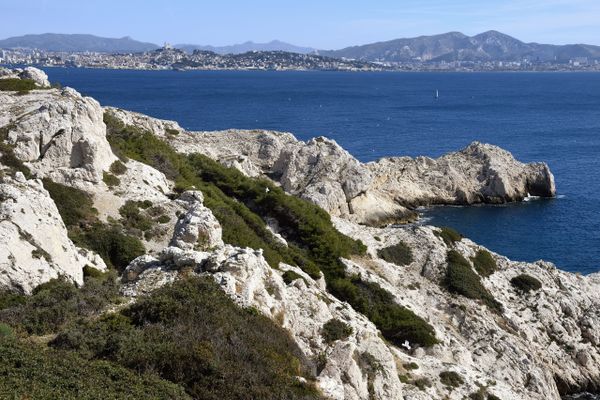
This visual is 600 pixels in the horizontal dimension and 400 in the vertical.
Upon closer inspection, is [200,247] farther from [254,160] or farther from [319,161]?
[254,160]

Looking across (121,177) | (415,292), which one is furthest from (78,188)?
(415,292)

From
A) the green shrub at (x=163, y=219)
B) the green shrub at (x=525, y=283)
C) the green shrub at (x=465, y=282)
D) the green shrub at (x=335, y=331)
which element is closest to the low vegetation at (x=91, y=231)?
the green shrub at (x=163, y=219)

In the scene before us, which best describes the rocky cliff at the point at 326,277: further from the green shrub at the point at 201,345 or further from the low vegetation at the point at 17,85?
the low vegetation at the point at 17,85

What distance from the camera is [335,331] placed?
22.1 meters

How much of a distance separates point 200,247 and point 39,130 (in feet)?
Result: 47.0

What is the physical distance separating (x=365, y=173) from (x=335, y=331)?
48.2m

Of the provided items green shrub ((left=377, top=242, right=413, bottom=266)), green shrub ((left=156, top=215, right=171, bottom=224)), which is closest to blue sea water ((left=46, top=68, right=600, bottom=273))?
green shrub ((left=377, top=242, right=413, bottom=266))

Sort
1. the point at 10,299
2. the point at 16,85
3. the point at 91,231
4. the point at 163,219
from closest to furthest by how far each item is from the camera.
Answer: the point at 10,299 < the point at 91,231 < the point at 163,219 < the point at 16,85

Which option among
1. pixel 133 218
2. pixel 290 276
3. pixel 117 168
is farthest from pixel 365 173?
pixel 290 276

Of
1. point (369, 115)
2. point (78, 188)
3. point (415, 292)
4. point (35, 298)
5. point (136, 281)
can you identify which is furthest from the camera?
point (369, 115)

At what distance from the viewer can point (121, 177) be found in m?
34.9

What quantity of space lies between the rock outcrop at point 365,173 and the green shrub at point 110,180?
23375 mm

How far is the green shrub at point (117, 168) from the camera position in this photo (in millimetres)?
35263

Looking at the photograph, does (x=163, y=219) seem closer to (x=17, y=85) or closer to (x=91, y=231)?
(x=91, y=231)
